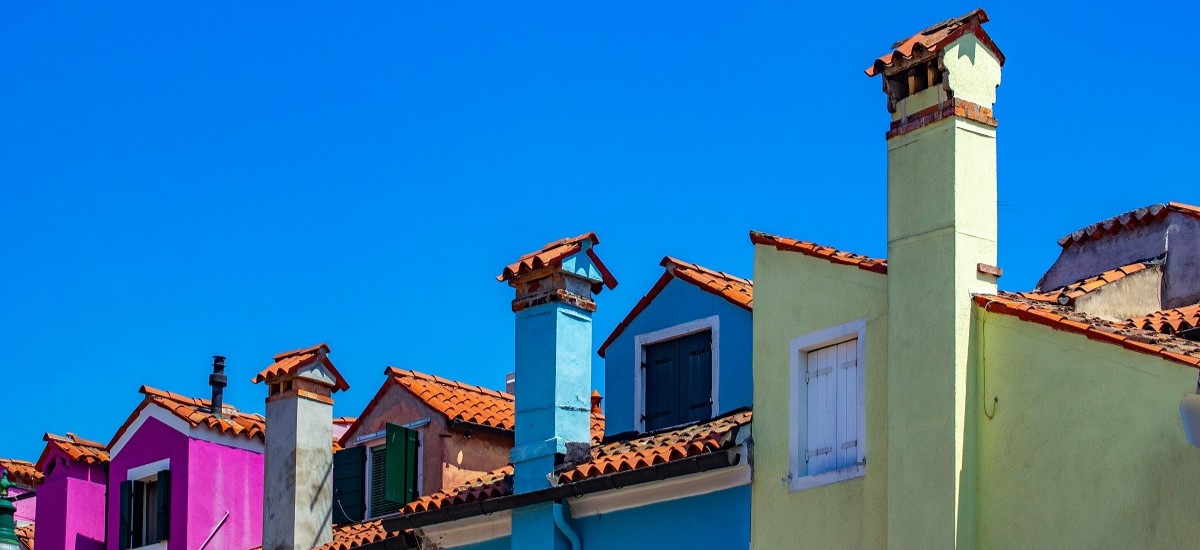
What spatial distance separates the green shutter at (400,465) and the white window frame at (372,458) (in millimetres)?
167

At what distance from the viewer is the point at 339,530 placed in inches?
899

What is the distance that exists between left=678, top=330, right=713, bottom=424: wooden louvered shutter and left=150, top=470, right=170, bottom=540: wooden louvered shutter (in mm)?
8074

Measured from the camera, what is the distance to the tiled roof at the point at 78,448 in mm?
26172

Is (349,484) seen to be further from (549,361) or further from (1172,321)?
(1172,321)

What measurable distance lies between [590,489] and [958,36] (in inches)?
204

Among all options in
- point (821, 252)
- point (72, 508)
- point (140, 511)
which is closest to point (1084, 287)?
point (821, 252)

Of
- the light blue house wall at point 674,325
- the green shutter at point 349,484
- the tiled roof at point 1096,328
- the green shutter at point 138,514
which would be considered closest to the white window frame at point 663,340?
the light blue house wall at point 674,325

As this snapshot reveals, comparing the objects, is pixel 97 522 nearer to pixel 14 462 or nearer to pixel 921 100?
pixel 14 462

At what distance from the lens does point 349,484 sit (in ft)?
76.4

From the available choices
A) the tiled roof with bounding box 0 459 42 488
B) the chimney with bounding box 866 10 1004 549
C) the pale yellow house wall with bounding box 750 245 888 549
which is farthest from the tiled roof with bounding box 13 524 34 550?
the chimney with bounding box 866 10 1004 549

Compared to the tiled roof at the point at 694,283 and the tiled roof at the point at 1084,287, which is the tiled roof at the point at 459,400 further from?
the tiled roof at the point at 1084,287

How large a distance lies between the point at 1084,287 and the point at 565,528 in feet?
17.6

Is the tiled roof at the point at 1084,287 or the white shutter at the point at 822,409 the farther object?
the tiled roof at the point at 1084,287

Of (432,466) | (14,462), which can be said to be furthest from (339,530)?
(14,462)
